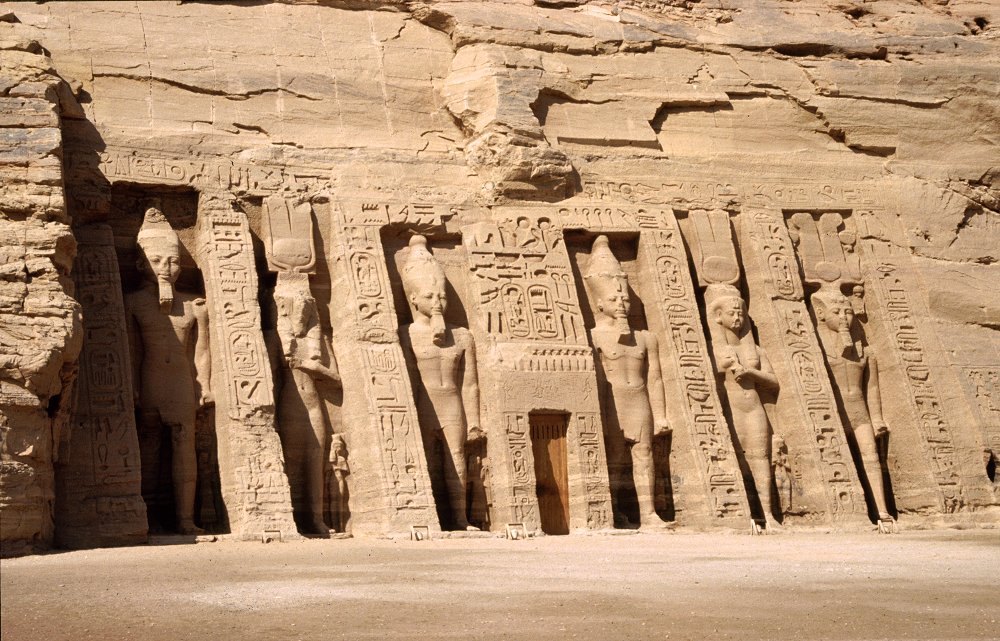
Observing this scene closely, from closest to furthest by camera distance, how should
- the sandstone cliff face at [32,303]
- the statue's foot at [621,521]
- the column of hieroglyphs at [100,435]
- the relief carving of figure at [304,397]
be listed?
the sandstone cliff face at [32,303] < the column of hieroglyphs at [100,435] < the relief carving of figure at [304,397] < the statue's foot at [621,521]

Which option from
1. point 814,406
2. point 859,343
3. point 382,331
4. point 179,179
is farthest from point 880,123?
point 179,179

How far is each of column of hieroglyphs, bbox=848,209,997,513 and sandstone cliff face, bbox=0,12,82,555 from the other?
9.66 m

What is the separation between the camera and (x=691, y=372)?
1686cm

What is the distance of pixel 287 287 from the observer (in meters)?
15.8

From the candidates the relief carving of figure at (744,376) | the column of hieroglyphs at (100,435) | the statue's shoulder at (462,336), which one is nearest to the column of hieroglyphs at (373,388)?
the statue's shoulder at (462,336)

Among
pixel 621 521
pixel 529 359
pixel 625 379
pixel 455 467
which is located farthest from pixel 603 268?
pixel 455 467

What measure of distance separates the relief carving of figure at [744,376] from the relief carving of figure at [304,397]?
4.70 meters

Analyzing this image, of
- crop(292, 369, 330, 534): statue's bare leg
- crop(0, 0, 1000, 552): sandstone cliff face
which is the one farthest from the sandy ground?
crop(0, 0, 1000, 552): sandstone cliff face

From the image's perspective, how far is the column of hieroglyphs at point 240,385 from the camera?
46.8 ft

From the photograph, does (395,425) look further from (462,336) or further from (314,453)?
(462,336)

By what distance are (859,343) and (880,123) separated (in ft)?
10.1

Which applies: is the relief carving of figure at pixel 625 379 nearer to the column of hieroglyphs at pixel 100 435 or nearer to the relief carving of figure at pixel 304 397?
the relief carving of figure at pixel 304 397

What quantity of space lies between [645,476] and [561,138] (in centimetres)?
431

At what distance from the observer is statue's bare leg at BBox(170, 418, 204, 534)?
579 inches
